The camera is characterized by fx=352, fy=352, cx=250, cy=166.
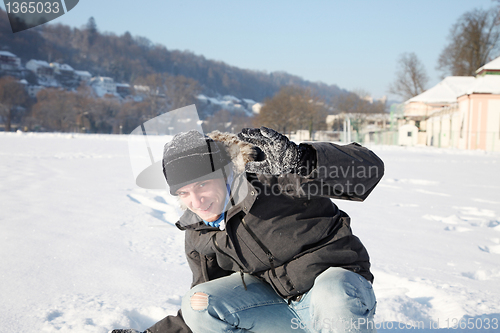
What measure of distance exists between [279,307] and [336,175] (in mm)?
793

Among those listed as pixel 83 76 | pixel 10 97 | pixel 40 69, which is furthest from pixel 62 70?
pixel 10 97

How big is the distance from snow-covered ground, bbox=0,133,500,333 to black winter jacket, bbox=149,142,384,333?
2.56ft

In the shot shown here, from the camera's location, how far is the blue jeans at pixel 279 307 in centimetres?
153

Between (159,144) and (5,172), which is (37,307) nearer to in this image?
(159,144)

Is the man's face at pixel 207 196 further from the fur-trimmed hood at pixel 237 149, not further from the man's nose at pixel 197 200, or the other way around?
the fur-trimmed hood at pixel 237 149

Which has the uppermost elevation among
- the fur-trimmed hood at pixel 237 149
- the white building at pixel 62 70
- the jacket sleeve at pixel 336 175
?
the white building at pixel 62 70

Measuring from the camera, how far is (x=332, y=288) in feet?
5.13

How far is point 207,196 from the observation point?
1799 millimetres

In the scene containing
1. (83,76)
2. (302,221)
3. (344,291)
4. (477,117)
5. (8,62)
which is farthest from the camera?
(83,76)

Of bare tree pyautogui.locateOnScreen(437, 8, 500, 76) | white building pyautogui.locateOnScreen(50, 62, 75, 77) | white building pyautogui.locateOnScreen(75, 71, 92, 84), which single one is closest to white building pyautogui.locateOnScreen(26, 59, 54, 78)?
white building pyautogui.locateOnScreen(50, 62, 75, 77)

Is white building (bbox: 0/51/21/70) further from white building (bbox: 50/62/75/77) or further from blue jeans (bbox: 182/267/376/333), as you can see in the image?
blue jeans (bbox: 182/267/376/333)

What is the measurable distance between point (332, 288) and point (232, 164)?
2.47 feet

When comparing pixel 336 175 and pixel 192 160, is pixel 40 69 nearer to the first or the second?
pixel 192 160

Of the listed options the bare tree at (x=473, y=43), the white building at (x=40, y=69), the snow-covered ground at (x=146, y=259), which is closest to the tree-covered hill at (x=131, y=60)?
the white building at (x=40, y=69)
